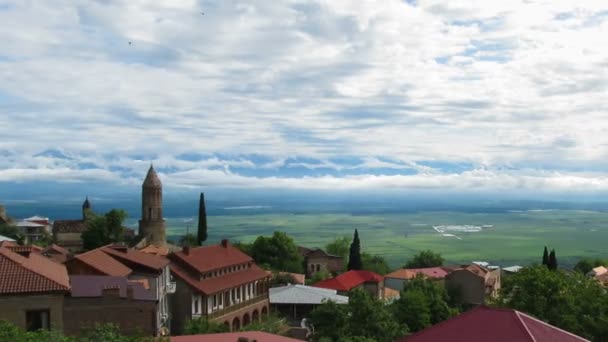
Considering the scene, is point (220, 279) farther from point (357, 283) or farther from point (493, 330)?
point (493, 330)

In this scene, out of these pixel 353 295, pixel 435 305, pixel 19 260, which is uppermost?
pixel 19 260

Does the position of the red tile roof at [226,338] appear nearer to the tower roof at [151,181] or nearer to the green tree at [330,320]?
the green tree at [330,320]

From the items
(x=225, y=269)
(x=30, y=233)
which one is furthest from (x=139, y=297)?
(x=30, y=233)

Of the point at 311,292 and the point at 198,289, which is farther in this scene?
the point at 311,292

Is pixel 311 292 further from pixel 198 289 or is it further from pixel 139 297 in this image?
pixel 139 297

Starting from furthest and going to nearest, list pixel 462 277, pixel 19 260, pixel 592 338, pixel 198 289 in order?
pixel 462 277
pixel 198 289
pixel 592 338
pixel 19 260

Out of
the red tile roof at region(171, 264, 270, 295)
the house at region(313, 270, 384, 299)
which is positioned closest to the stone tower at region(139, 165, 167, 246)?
the house at region(313, 270, 384, 299)

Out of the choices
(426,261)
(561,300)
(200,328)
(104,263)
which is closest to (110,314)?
(200,328)

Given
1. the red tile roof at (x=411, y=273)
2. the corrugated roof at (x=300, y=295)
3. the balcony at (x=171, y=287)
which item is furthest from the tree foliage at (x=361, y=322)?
the red tile roof at (x=411, y=273)

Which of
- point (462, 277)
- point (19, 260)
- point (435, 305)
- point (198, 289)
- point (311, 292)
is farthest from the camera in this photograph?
point (462, 277)
